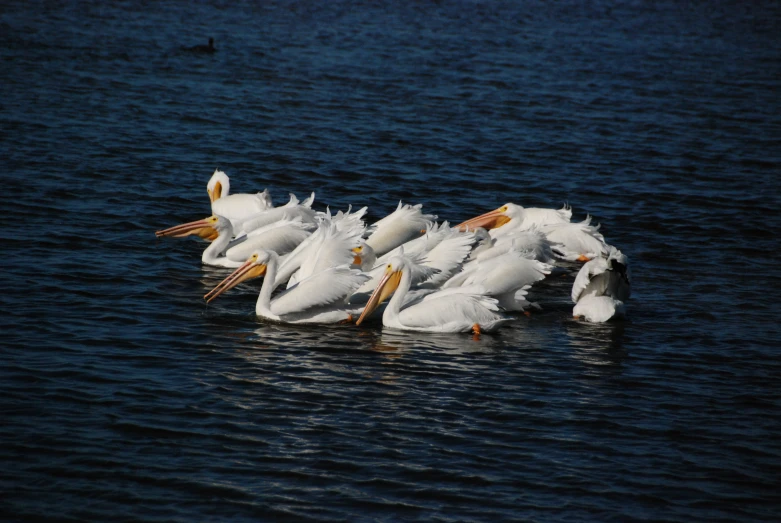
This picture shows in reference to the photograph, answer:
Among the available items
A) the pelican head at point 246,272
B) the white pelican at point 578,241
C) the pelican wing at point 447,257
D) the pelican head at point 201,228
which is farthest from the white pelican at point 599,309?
the pelican head at point 201,228

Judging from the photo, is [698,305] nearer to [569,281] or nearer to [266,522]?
[569,281]

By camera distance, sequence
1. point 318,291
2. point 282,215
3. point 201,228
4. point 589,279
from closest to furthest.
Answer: point 318,291 → point 589,279 → point 201,228 → point 282,215

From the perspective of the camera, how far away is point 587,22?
1131 inches

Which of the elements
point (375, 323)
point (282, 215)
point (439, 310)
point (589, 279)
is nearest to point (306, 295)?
point (375, 323)

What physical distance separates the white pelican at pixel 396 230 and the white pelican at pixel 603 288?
1.79m

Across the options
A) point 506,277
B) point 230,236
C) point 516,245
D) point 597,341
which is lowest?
point 597,341

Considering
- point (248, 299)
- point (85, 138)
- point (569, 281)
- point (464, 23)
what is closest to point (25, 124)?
point (85, 138)

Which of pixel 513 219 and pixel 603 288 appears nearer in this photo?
pixel 603 288

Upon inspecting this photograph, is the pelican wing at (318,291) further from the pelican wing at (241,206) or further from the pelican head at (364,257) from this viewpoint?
the pelican wing at (241,206)

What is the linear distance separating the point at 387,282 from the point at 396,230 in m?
1.55

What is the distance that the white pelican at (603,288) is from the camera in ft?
27.3

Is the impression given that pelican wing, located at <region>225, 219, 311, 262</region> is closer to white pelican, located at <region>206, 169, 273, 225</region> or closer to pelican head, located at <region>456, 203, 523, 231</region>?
white pelican, located at <region>206, 169, 273, 225</region>

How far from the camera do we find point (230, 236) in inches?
388

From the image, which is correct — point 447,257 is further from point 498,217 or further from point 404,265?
point 498,217
